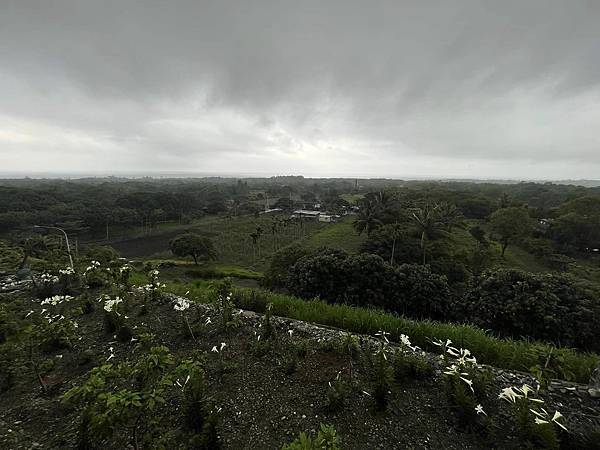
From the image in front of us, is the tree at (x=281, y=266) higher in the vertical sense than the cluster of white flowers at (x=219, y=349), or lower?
lower

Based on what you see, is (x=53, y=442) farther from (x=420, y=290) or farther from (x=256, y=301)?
(x=420, y=290)

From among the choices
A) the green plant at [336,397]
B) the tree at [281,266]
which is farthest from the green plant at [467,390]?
the tree at [281,266]

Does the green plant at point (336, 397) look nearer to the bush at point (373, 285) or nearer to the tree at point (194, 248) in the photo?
the bush at point (373, 285)

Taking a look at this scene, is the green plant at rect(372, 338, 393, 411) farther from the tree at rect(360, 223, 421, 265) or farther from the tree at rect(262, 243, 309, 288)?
the tree at rect(360, 223, 421, 265)

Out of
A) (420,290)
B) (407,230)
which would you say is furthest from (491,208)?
(420,290)

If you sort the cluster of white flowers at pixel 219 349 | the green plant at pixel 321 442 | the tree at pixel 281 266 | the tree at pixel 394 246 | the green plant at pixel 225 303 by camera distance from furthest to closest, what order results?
1. the tree at pixel 394 246
2. the tree at pixel 281 266
3. the green plant at pixel 225 303
4. the cluster of white flowers at pixel 219 349
5. the green plant at pixel 321 442

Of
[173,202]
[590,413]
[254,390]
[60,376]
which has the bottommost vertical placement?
[173,202]
